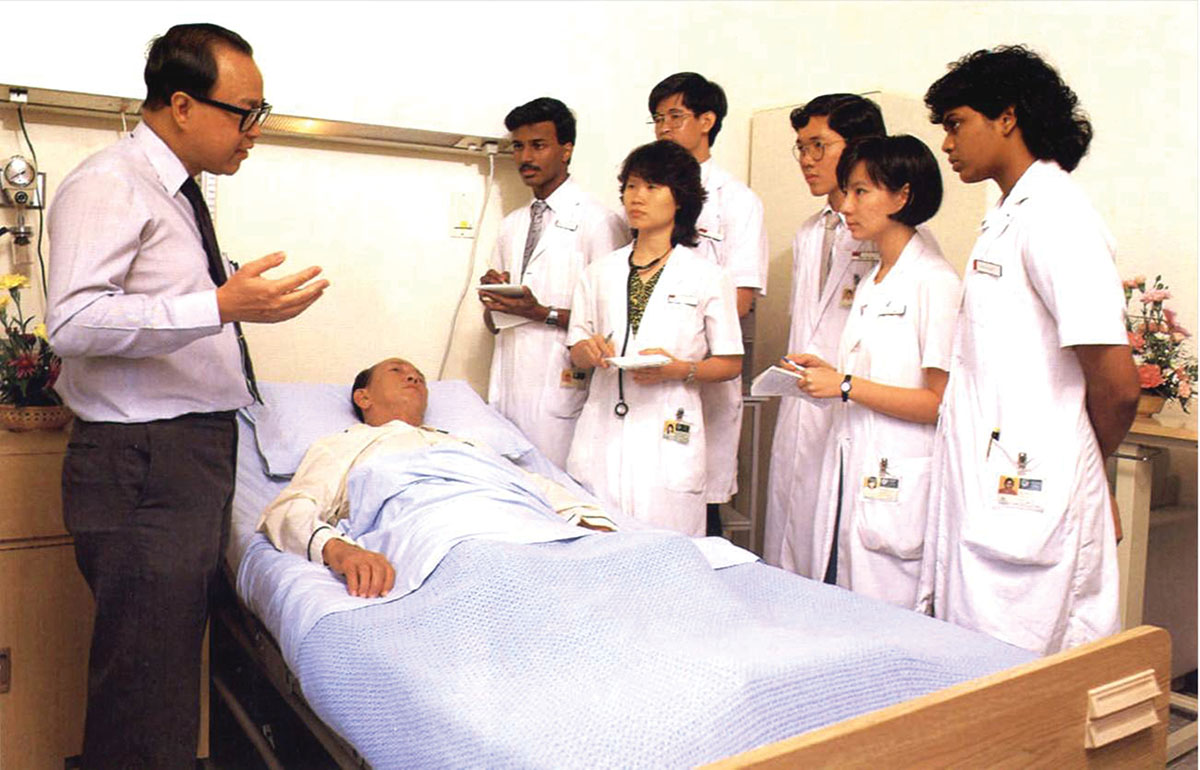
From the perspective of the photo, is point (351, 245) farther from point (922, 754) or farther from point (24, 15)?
point (922, 754)

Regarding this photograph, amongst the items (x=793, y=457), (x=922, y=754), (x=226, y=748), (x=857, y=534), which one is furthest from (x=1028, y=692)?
(x=226, y=748)

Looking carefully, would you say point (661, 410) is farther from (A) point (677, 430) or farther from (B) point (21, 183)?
(B) point (21, 183)

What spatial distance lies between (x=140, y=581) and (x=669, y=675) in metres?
1.08

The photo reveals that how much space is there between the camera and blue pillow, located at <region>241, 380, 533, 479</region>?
8.91ft

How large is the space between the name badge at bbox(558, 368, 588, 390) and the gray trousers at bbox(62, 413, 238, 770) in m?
1.36

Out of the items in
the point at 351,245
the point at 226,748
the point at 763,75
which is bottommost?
the point at 226,748

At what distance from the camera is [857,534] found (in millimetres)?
2406

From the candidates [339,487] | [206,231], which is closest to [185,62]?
[206,231]

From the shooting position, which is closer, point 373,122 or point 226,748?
point 226,748

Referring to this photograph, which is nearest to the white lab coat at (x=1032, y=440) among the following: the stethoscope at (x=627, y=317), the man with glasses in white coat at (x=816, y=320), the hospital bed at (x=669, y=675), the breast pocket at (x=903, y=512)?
the breast pocket at (x=903, y=512)

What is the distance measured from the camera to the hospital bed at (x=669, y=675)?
1315 millimetres

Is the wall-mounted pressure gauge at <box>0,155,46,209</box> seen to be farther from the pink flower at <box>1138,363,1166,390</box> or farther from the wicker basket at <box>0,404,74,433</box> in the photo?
the pink flower at <box>1138,363,1166,390</box>

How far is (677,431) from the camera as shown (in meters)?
2.79

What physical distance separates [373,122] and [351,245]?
391 mm
